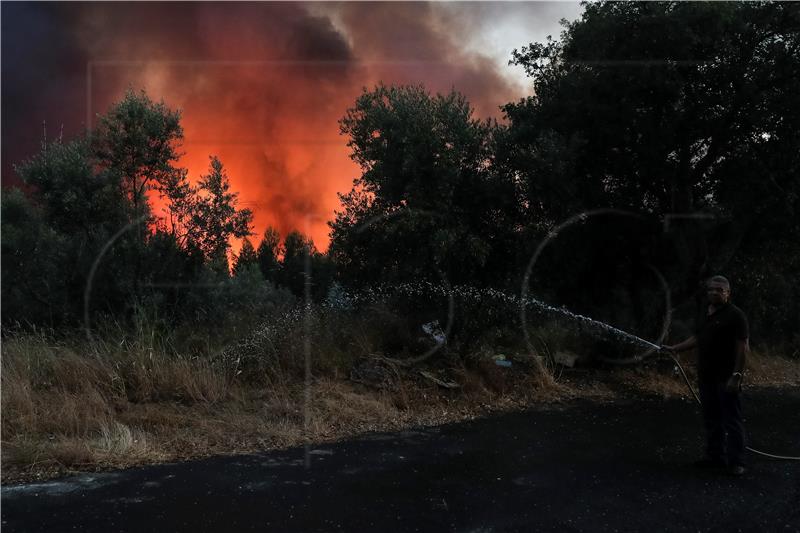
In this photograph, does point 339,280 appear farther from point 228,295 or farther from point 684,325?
point 684,325

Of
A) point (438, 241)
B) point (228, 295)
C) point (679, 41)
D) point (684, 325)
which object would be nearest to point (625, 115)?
point (679, 41)

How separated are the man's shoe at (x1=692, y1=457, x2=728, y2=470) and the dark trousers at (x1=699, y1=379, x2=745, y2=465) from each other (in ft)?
0.10

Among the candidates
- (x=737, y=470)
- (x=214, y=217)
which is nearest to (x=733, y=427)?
(x=737, y=470)

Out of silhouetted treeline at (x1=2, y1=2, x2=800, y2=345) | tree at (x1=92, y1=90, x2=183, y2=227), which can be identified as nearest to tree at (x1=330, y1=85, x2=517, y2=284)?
silhouetted treeline at (x1=2, y1=2, x2=800, y2=345)

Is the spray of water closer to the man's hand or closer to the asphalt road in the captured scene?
the asphalt road

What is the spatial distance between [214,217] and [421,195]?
15.0 ft

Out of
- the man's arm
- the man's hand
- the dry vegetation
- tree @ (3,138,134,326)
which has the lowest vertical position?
the dry vegetation

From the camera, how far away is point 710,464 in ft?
17.7

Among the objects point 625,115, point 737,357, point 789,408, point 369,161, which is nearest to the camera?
point 737,357

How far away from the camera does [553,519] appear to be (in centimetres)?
411

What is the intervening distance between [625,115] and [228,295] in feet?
28.7

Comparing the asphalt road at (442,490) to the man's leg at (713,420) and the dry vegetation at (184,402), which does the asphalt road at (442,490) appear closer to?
the man's leg at (713,420)

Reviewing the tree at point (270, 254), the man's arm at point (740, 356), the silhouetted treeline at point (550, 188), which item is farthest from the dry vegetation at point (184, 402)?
the tree at point (270, 254)

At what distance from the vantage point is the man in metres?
5.21
